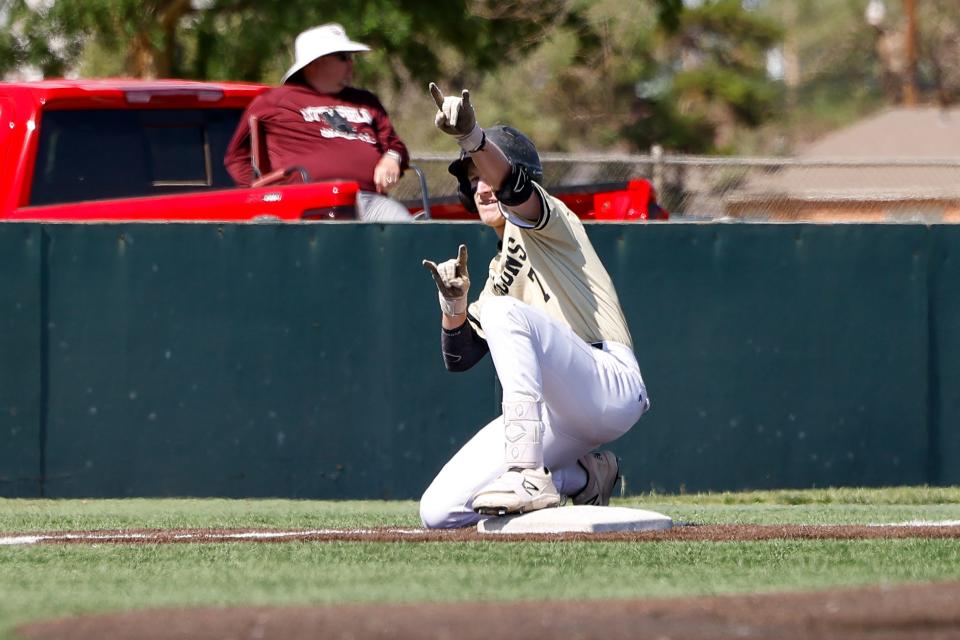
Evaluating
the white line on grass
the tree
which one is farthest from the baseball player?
the tree

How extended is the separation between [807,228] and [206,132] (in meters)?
3.33

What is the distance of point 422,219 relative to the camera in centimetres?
877

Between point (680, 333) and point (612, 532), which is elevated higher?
point (680, 333)

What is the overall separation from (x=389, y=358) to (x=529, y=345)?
326cm

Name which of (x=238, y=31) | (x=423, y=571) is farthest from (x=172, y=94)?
(x=238, y=31)

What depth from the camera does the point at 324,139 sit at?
847cm

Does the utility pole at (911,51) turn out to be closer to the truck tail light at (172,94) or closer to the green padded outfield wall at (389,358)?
the green padded outfield wall at (389,358)

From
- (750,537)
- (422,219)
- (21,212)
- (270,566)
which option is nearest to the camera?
(270,566)

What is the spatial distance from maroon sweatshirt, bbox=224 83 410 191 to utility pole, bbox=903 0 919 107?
44.4m

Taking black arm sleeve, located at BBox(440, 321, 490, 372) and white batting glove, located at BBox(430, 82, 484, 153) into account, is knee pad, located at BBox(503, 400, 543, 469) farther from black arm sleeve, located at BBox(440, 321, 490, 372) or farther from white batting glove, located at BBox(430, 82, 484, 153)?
white batting glove, located at BBox(430, 82, 484, 153)

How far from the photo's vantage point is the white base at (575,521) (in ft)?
16.9

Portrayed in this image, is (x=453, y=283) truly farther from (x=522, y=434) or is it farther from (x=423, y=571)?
(x=423, y=571)

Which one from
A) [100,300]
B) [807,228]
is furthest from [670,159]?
[100,300]

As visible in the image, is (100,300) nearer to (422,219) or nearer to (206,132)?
(206,132)
